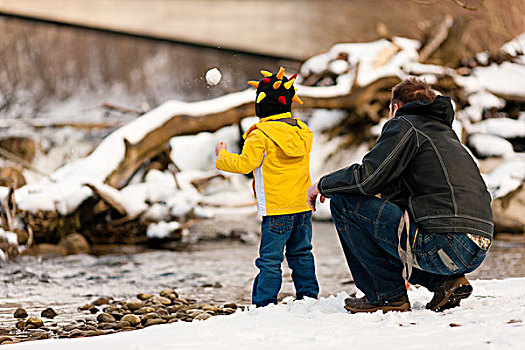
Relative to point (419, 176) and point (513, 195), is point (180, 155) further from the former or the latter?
point (419, 176)

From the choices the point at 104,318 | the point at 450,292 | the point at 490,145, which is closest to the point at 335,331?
the point at 450,292

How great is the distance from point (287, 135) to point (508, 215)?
3.95 meters

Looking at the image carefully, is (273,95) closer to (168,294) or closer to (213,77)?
(213,77)

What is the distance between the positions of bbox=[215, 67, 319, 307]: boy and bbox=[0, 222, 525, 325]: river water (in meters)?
0.61

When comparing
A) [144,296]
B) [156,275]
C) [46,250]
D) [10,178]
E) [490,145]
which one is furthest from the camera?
[490,145]

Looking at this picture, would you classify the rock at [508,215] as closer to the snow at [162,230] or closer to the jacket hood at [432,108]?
the snow at [162,230]

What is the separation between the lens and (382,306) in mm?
2682

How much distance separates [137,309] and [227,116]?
11.7 feet

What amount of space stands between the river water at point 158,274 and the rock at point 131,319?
1.28ft

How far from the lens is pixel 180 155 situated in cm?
888

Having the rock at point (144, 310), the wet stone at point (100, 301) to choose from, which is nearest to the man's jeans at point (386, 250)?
the rock at point (144, 310)

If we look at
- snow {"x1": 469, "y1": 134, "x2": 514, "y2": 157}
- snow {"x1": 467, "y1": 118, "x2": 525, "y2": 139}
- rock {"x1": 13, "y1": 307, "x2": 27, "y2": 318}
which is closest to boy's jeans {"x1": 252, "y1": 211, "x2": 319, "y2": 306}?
rock {"x1": 13, "y1": 307, "x2": 27, "y2": 318}

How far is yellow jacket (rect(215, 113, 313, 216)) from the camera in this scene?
3086mm

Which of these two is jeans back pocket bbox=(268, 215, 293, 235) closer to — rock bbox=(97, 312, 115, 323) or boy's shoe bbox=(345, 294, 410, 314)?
boy's shoe bbox=(345, 294, 410, 314)
